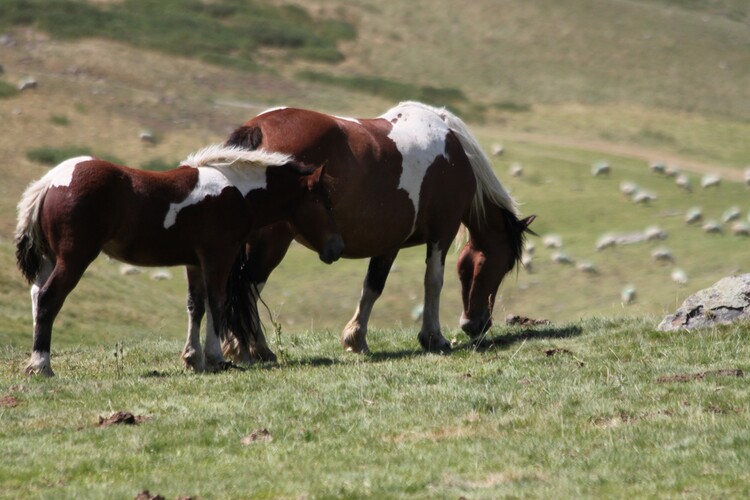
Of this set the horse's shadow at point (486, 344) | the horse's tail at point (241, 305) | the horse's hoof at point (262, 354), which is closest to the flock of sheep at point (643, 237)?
the horse's shadow at point (486, 344)

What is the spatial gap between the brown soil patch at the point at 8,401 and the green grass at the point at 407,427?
66mm

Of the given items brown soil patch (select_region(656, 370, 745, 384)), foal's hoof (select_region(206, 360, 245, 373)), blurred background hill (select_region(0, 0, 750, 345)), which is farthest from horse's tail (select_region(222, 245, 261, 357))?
brown soil patch (select_region(656, 370, 745, 384))

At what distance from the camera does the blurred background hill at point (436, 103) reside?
94.2 ft

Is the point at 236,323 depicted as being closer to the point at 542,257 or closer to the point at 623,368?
the point at 623,368

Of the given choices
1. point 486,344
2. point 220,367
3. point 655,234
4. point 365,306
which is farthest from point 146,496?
point 655,234

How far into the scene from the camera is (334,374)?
1128 cm

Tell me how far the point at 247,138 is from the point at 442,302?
16469mm

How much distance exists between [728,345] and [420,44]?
61606 millimetres

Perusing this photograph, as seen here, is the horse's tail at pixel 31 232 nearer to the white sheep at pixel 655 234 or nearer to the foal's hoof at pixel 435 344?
the foal's hoof at pixel 435 344

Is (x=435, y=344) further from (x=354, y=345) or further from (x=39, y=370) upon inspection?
(x=39, y=370)

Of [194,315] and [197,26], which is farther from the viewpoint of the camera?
[197,26]

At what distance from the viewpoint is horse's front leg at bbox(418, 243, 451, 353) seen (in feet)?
44.3

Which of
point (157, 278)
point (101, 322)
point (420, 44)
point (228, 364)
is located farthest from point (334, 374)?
point (420, 44)

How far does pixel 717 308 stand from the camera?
42.8ft
